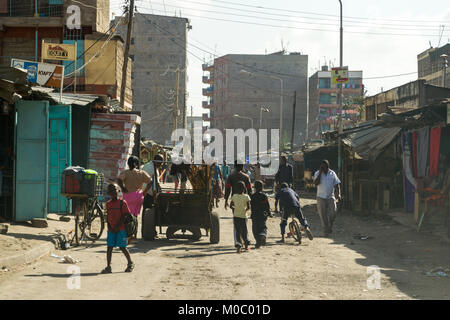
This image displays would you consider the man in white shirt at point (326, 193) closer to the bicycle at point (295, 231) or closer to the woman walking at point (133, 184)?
the bicycle at point (295, 231)

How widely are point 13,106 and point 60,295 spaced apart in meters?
7.98

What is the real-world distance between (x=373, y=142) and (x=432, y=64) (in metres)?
57.0

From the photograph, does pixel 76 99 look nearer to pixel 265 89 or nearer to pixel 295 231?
pixel 295 231

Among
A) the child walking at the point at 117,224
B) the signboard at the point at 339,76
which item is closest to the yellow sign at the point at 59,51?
the signboard at the point at 339,76

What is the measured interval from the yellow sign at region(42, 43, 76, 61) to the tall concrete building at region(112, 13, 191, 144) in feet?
183

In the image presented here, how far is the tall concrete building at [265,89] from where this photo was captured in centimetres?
10406

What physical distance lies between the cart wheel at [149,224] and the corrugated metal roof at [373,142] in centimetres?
868

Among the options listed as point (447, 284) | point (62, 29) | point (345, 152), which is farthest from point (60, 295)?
point (62, 29)

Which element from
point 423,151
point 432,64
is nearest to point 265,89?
point 432,64

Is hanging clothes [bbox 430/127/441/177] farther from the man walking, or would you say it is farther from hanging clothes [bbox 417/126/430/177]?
the man walking

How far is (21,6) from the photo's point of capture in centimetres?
3281

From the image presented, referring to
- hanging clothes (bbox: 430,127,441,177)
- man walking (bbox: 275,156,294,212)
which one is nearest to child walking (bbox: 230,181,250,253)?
man walking (bbox: 275,156,294,212)

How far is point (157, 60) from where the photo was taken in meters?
83.6
